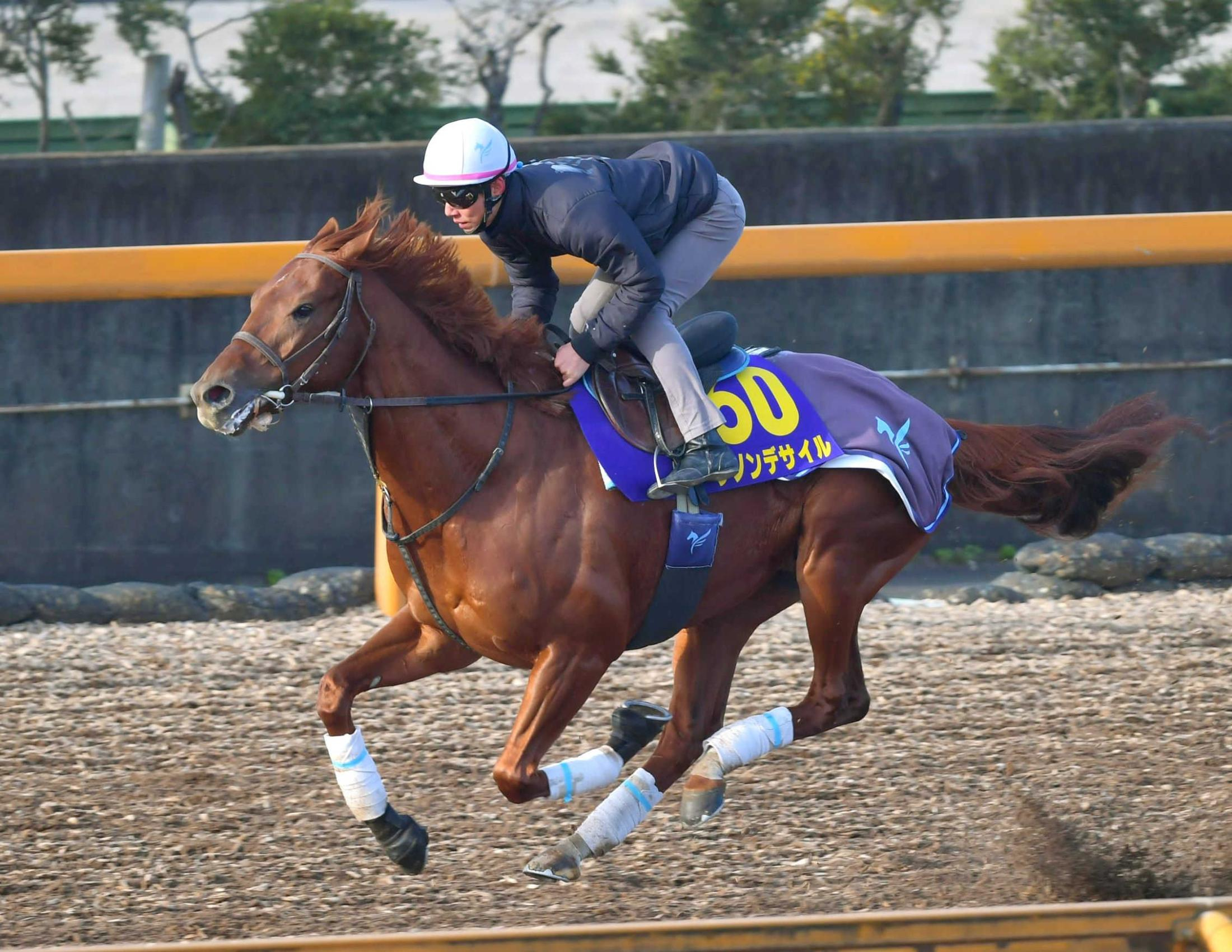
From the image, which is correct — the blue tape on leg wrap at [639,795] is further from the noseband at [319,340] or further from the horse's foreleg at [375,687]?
the noseband at [319,340]

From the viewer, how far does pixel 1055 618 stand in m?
7.00

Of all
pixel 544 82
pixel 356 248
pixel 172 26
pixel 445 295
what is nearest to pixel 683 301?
pixel 445 295

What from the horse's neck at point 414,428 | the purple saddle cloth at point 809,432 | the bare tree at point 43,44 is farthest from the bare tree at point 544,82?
the horse's neck at point 414,428

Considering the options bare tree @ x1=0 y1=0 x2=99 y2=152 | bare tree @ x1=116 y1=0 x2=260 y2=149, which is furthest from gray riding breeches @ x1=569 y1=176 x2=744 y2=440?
bare tree @ x1=0 y1=0 x2=99 y2=152

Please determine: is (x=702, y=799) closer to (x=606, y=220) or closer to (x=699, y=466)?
(x=699, y=466)

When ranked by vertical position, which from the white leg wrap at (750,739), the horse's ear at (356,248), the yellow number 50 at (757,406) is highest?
the horse's ear at (356,248)

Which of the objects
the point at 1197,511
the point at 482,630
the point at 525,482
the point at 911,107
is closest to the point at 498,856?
the point at 482,630

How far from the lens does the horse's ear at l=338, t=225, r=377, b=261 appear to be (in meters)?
4.24

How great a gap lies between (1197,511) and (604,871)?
449 centimetres

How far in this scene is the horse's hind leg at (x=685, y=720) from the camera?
438 centimetres

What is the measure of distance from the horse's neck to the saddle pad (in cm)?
31

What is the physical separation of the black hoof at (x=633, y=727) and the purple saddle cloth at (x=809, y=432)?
29.4 inches

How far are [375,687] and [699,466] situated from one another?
1.08 m

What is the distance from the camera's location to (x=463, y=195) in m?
4.26
